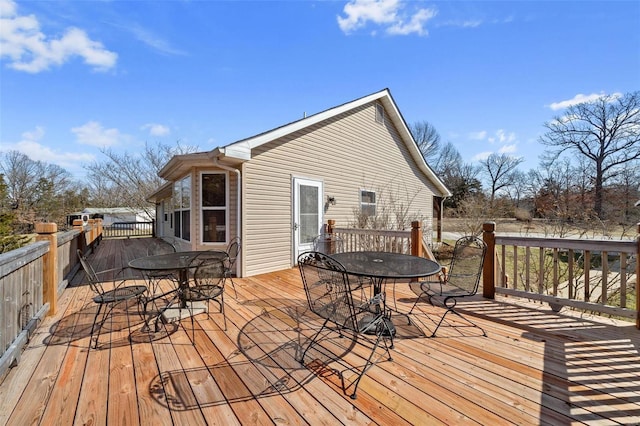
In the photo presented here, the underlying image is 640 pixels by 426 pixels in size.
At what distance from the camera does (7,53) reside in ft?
31.2

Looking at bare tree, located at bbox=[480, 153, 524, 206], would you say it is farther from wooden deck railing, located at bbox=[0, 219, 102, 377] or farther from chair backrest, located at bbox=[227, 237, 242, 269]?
wooden deck railing, located at bbox=[0, 219, 102, 377]

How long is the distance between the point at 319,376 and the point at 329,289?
68 centimetres

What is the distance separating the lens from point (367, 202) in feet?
29.9

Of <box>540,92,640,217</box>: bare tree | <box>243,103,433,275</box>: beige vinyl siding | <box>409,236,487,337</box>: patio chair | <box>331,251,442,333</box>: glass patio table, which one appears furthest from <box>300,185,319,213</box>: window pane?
<box>540,92,640,217</box>: bare tree

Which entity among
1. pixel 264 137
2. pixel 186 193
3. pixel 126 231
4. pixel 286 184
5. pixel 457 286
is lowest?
pixel 126 231

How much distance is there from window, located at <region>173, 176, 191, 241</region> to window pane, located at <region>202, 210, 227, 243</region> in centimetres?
65

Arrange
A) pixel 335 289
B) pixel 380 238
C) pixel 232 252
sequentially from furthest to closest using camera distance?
1. pixel 380 238
2. pixel 232 252
3. pixel 335 289

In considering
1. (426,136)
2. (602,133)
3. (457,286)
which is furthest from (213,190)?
(426,136)

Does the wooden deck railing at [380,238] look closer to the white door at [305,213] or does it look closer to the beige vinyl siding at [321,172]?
the white door at [305,213]

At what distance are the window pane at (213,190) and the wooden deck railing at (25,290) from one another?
2632 millimetres

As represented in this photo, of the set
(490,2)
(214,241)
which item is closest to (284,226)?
(214,241)

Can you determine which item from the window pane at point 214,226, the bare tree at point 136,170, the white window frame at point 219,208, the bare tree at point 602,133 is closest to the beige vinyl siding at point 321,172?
the white window frame at point 219,208

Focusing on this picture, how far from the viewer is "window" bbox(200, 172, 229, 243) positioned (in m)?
6.05

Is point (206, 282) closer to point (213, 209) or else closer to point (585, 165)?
point (213, 209)
